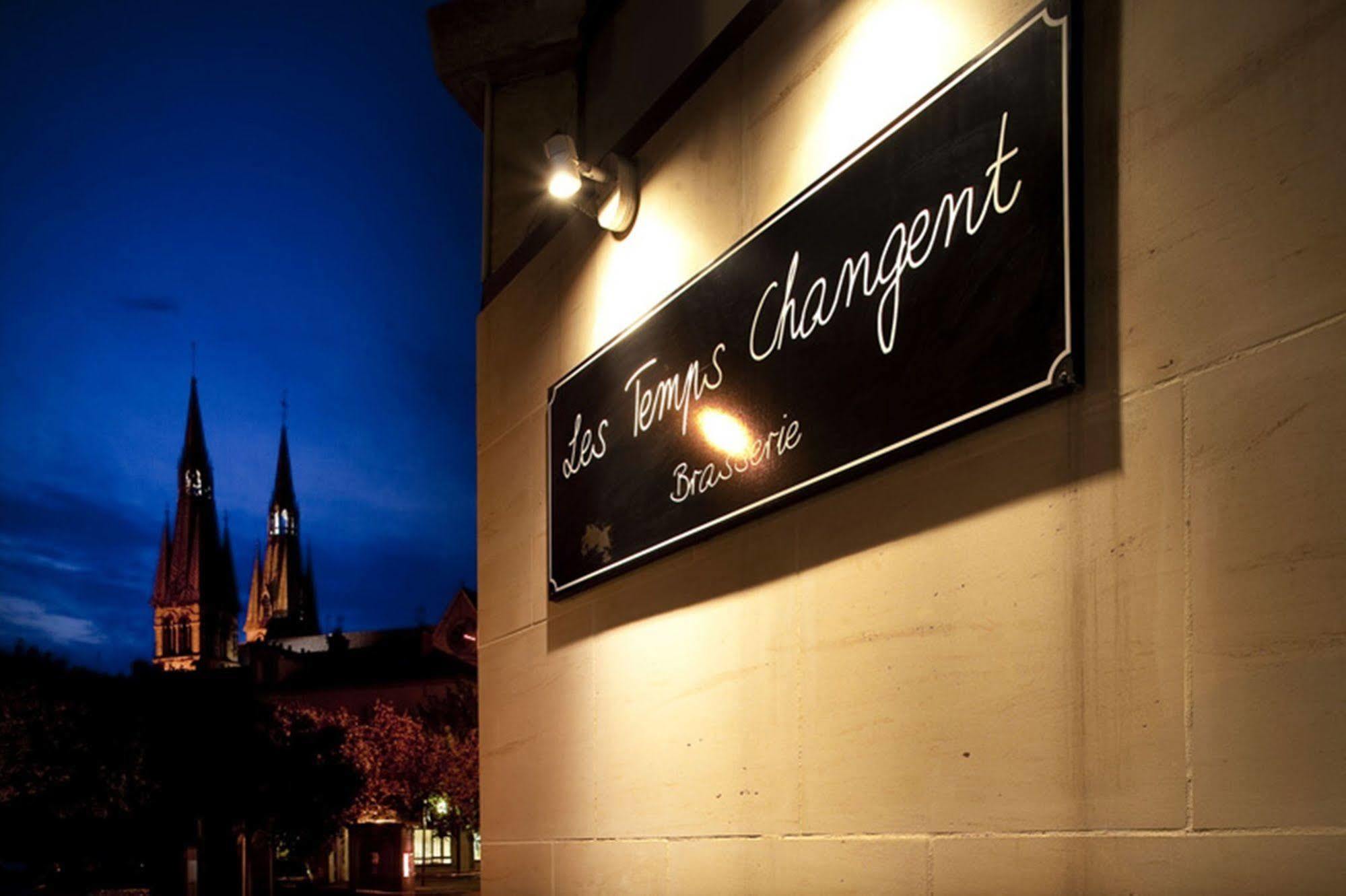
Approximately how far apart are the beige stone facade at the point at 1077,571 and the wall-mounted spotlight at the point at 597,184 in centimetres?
42

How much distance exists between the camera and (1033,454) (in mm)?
2791

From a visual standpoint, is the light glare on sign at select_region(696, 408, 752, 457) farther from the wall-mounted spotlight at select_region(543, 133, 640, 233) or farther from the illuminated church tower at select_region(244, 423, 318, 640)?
the illuminated church tower at select_region(244, 423, 318, 640)

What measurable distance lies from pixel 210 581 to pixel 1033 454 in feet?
414

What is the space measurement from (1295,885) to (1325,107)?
138cm

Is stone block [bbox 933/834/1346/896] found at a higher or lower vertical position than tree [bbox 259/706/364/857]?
higher

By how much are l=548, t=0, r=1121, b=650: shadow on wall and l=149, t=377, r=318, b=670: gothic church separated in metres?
101

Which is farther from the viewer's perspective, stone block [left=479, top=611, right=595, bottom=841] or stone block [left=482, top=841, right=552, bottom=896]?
stone block [left=482, top=841, right=552, bottom=896]

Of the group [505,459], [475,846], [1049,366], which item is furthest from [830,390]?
[475,846]

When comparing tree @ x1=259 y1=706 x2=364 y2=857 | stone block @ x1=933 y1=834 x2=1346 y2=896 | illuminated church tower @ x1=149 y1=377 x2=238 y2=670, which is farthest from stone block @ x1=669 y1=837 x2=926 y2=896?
illuminated church tower @ x1=149 y1=377 x2=238 y2=670

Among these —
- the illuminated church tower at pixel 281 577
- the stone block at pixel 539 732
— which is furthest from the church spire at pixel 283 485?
the stone block at pixel 539 732

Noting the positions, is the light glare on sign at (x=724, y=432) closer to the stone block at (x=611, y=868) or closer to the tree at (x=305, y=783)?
the stone block at (x=611, y=868)

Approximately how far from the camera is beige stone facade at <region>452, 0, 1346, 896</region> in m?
2.19

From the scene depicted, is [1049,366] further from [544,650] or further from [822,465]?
[544,650]

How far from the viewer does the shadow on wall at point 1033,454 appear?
8.63 ft
